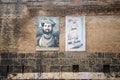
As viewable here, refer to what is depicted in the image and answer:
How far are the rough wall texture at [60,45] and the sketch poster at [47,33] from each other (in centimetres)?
17

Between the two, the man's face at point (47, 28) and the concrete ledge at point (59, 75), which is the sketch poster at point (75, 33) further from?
the concrete ledge at point (59, 75)

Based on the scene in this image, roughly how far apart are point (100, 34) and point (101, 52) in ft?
2.49

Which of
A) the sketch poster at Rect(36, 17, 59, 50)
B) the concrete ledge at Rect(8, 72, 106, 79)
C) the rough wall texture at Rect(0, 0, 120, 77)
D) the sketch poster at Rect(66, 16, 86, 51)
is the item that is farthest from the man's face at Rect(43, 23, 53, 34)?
the concrete ledge at Rect(8, 72, 106, 79)

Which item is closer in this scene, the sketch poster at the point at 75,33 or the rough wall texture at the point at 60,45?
the rough wall texture at the point at 60,45

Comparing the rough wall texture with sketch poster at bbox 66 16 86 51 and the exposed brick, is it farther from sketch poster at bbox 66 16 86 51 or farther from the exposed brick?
sketch poster at bbox 66 16 86 51

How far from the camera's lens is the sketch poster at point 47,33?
12789mm

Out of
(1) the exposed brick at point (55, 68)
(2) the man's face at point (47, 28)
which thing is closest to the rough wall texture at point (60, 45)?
(1) the exposed brick at point (55, 68)

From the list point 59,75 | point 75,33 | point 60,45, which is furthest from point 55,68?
point 75,33

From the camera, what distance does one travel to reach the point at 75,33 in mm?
12844

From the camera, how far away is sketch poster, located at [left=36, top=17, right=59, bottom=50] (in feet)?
42.0

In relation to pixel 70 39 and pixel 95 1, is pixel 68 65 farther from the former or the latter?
pixel 95 1

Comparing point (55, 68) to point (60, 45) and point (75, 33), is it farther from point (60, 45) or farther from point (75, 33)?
point (75, 33)

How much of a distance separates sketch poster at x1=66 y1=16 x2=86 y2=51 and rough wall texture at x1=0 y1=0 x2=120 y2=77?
173 millimetres

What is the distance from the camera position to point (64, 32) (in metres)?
12.9
